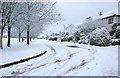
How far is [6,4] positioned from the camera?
1886 cm

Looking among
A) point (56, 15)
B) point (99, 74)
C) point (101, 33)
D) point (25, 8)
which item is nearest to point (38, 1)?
point (56, 15)

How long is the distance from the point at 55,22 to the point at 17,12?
9.53 m

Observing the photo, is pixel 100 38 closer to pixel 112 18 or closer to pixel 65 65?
pixel 65 65

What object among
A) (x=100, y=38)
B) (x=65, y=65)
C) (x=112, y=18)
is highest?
(x=112, y=18)

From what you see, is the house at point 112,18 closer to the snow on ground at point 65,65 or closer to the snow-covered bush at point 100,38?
the snow-covered bush at point 100,38

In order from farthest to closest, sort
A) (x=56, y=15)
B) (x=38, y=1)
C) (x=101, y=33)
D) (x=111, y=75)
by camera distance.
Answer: (x=101, y=33) → (x=56, y=15) → (x=38, y=1) → (x=111, y=75)

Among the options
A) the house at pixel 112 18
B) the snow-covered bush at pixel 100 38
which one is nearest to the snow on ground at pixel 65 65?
the snow-covered bush at pixel 100 38

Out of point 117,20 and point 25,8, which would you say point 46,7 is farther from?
point 117,20

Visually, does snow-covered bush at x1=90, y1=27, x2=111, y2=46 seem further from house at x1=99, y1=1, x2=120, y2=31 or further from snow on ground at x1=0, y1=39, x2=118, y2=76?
house at x1=99, y1=1, x2=120, y2=31

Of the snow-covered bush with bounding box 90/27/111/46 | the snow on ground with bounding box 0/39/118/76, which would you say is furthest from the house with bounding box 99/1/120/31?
the snow on ground with bounding box 0/39/118/76

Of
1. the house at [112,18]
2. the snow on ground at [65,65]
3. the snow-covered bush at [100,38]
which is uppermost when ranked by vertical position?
the house at [112,18]

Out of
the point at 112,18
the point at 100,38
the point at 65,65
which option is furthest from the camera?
the point at 112,18

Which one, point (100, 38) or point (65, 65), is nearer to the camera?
point (65, 65)

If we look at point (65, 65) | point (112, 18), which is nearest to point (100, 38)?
point (65, 65)
